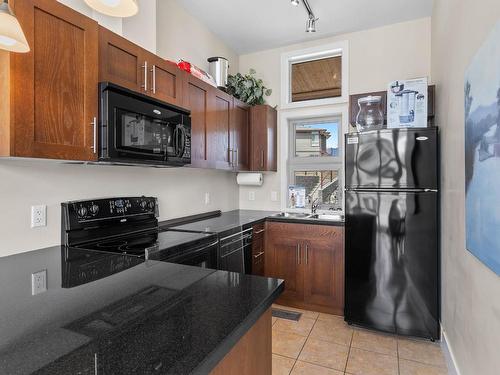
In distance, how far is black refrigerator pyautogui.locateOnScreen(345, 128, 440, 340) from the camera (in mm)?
2373

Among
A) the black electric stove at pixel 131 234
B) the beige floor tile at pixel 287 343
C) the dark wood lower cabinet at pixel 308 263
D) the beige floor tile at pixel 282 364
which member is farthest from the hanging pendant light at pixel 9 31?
the dark wood lower cabinet at pixel 308 263

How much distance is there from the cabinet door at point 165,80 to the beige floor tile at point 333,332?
2163mm

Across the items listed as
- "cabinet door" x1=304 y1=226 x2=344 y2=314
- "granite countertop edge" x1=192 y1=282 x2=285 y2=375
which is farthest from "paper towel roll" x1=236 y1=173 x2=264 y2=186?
"granite countertop edge" x1=192 y1=282 x2=285 y2=375

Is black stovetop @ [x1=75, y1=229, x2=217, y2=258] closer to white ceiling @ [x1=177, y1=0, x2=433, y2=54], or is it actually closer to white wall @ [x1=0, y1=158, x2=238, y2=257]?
white wall @ [x1=0, y1=158, x2=238, y2=257]

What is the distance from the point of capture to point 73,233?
6.07 ft

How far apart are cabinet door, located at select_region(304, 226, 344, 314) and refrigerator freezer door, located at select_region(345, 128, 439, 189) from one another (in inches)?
22.7

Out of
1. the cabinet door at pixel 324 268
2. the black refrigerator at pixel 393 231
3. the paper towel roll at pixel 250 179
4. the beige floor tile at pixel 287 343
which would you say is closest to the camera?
the beige floor tile at pixel 287 343

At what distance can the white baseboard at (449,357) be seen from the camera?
187 cm

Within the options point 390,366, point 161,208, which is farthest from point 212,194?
point 390,366

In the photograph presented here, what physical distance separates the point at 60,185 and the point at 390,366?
2476 mm

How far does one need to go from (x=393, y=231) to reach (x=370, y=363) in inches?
38.9

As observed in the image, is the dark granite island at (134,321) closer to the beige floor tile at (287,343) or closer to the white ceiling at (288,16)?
the beige floor tile at (287,343)

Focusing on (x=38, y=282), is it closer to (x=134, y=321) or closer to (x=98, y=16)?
(x=134, y=321)

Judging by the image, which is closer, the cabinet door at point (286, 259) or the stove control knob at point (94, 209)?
the stove control knob at point (94, 209)
